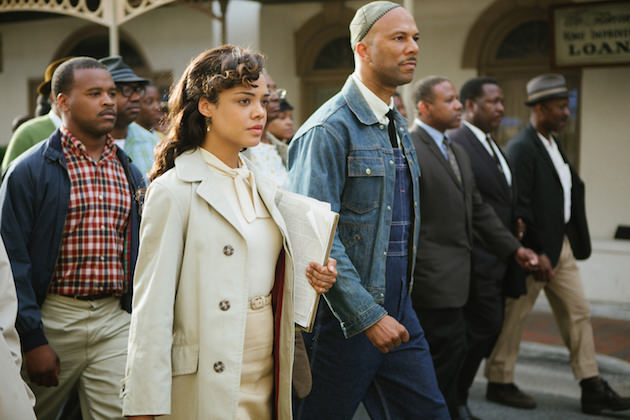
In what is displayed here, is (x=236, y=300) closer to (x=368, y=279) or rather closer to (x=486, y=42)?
(x=368, y=279)

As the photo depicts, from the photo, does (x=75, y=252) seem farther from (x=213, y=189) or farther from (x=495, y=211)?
(x=495, y=211)

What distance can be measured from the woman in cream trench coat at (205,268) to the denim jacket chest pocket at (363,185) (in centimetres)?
66

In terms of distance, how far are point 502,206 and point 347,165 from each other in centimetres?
250

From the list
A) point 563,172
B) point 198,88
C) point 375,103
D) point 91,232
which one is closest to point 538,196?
point 563,172

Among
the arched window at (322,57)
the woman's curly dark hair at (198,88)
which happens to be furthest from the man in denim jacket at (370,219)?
the arched window at (322,57)

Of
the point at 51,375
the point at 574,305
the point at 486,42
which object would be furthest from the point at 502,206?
the point at 486,42

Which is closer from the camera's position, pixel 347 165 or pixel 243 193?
pixel 243 193

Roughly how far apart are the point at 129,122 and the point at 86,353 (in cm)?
200

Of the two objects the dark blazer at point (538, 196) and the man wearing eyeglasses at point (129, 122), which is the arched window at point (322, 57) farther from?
the man wearing eyeglasses at point (129, 122)

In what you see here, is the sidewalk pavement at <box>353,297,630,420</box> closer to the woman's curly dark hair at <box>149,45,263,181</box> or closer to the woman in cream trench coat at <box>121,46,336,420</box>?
the woman in cream trench coat at <box>121,46,336,420</box>

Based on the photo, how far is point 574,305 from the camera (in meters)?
5.58

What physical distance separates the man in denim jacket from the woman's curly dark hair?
0.66m

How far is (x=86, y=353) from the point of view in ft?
11.5

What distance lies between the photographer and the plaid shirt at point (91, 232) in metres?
3.45
